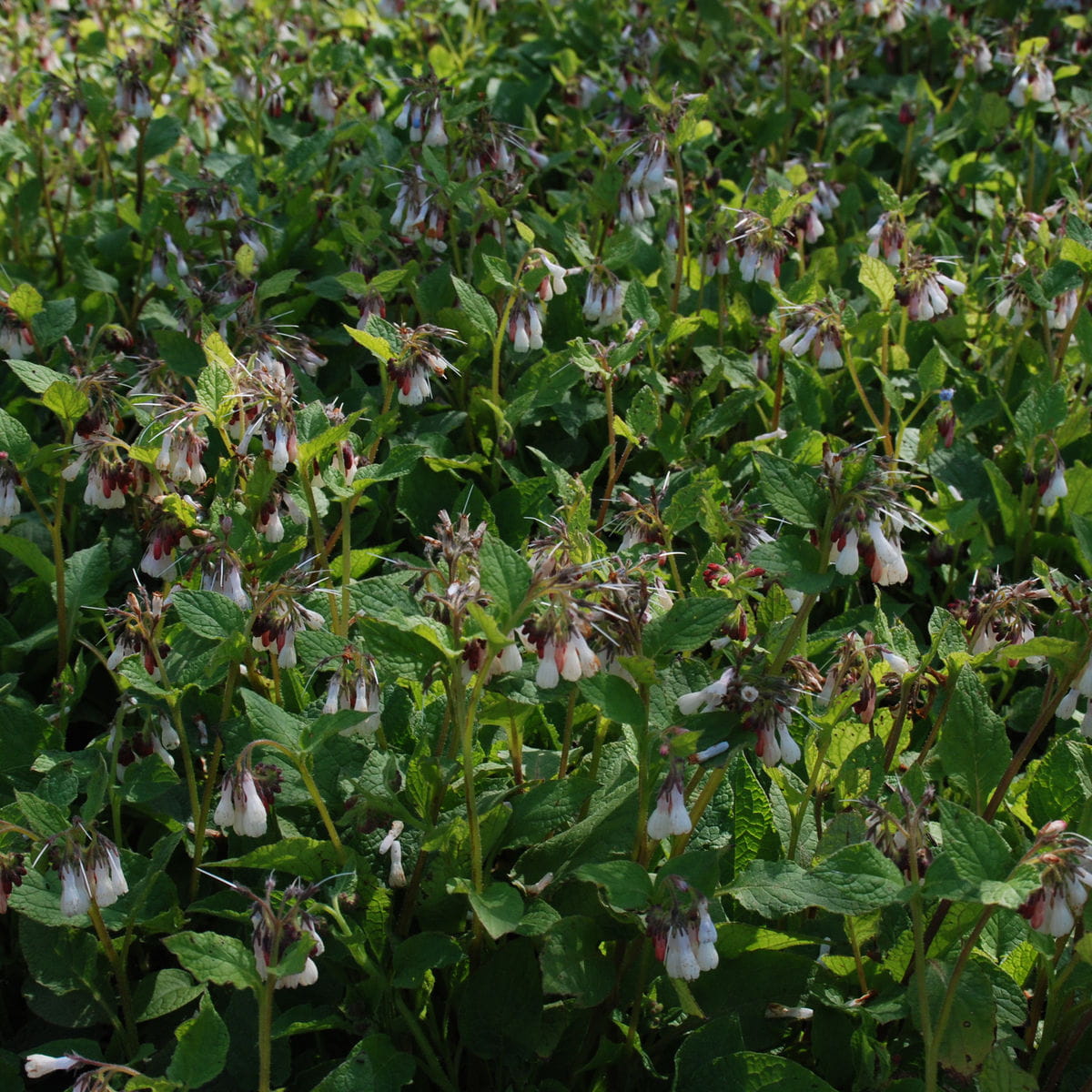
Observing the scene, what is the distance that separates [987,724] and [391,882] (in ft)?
4.07

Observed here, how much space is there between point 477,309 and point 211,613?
1698 mm

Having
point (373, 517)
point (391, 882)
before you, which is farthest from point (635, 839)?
point (373, 517)

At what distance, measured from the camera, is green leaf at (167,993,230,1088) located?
2244 mm

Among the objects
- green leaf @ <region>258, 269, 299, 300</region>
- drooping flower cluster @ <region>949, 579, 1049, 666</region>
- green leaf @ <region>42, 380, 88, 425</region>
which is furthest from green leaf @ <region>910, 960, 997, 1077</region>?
green leaf @ <region>258, 269, 299, 300</region>

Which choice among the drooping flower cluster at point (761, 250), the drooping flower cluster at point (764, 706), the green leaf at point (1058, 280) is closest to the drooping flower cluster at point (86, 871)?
the drooping flower cluster at point (764, 706)

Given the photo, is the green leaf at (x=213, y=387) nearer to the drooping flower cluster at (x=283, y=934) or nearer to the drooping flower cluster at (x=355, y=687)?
the drooping flower cluster at (x=355, y=687)

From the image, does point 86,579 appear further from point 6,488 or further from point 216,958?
point 216,958

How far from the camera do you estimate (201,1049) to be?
227 cm

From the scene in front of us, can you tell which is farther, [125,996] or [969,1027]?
[125,996]

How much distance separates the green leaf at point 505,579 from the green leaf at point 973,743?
98cm

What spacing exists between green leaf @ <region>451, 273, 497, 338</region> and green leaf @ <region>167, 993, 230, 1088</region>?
89.7 inches

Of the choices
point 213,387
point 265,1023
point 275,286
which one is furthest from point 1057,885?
point 275,286

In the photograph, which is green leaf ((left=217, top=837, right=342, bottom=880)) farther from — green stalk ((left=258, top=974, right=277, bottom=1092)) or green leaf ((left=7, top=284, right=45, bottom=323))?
green leaf ((left=7, top=284, right=45, bottom=323))

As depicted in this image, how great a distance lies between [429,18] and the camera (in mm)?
6465
